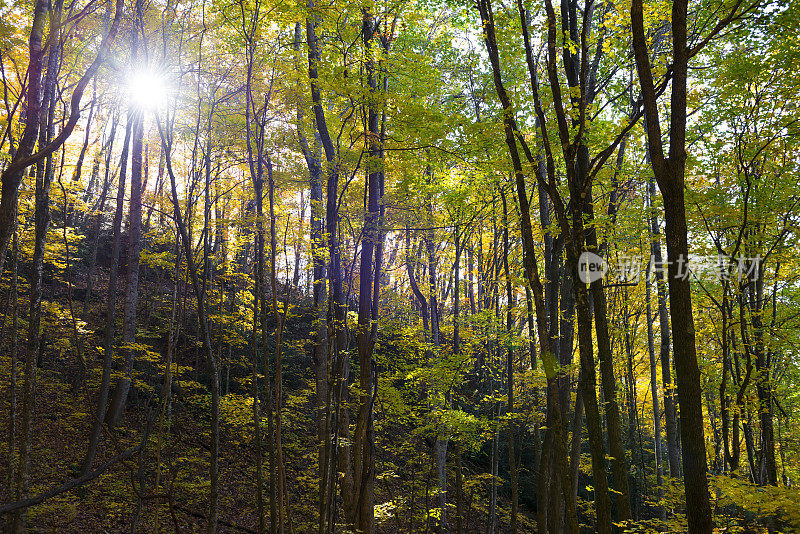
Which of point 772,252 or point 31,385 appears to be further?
point 772,252

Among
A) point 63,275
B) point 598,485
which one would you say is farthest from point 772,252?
point 63,275

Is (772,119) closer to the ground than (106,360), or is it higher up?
higher up

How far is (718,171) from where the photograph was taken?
30.6 feet

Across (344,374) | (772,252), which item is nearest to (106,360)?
(344,374)

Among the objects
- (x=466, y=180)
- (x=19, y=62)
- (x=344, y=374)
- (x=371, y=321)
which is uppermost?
(x=19, y=62)

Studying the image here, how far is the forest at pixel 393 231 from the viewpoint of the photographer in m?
4.36

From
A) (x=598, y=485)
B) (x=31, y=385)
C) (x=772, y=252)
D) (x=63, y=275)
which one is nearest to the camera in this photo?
(x=598, y=485)

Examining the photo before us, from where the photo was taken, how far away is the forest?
4355 millimetres

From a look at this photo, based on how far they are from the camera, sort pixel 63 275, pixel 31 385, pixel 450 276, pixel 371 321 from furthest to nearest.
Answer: pixel 63 275 < pixel 450 276 < pixel 371 321 < pixel 31 385

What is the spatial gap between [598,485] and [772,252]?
6451 mm

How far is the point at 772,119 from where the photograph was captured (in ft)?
26.1

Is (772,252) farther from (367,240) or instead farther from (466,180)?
(367,240)

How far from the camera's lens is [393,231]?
789cm

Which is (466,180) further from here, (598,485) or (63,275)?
(63,275)
